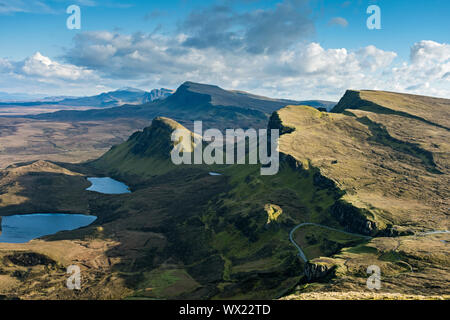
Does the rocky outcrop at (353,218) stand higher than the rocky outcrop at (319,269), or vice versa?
the rocky outcrop at (353,218)

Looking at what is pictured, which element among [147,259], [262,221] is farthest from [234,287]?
[147,259]

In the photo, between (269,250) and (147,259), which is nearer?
(269,250)

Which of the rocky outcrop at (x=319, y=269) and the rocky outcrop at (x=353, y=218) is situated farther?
the rocky outcrop at (x=353, y=218)

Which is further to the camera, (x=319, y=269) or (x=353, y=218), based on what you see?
(x=353, y=218)

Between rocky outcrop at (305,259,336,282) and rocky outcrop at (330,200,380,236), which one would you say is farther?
rocky outcrop at (330,200,380,236)

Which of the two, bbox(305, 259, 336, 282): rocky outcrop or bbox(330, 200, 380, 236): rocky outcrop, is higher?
bbox(330, 200, 380, 236): rocky outcrop

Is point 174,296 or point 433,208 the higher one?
point 433,208

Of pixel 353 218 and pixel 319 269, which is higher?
pixel 353 218
